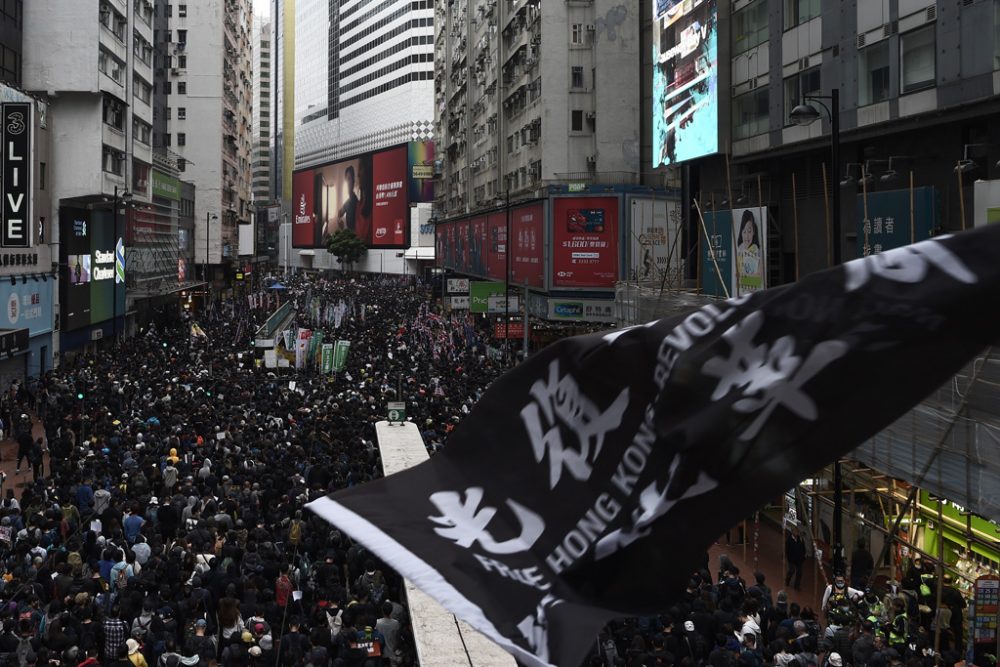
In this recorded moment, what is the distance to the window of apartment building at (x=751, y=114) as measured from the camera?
90.0 feet

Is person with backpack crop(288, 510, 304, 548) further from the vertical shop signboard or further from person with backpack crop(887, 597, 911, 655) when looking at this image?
the vertical shop signboard

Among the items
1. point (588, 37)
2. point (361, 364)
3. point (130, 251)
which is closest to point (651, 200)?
point (588, 37)

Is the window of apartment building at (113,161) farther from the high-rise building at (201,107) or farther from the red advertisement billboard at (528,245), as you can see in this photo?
the high-rise building at (201,107)

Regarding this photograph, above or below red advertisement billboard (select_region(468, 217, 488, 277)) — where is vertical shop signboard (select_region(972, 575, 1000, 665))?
below

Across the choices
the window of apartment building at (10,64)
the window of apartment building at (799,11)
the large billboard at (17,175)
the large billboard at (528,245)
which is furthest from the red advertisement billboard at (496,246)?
the window of apartment building at (799,11)

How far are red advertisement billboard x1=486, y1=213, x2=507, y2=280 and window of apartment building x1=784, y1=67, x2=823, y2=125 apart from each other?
3093 centimetres

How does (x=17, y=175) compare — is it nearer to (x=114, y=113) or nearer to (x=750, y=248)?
(x=114, y=113)

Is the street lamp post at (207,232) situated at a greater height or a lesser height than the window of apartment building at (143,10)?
lesser

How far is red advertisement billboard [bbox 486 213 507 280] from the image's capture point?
57406mm

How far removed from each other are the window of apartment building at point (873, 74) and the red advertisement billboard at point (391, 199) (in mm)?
81045

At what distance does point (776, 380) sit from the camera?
14.9ft

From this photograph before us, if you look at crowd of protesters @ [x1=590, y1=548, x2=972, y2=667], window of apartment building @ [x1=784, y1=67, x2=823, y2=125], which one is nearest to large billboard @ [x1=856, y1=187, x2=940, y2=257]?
window of apartment building @ [x1=784, y1=67, x2=823, y2=125]

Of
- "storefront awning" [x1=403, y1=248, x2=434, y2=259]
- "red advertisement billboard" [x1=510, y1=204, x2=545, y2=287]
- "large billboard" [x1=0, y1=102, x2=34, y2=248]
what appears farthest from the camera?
"storefront awning" [x1=403, y1=248, x2=434, y2=259]

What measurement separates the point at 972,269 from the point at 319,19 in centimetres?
18789
